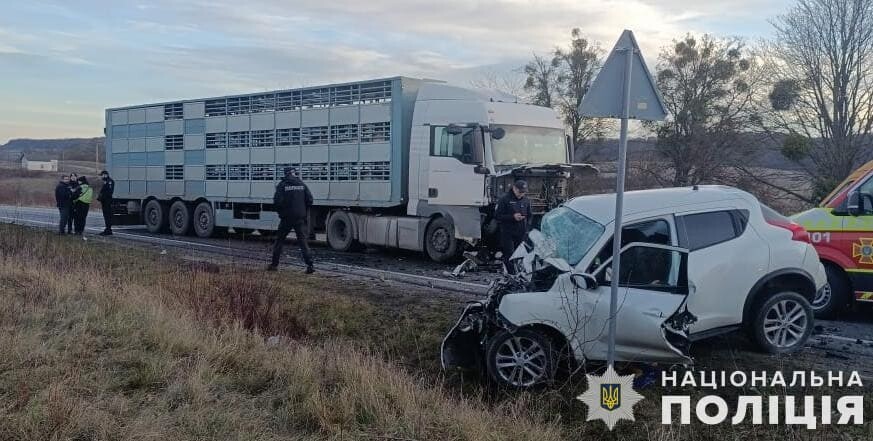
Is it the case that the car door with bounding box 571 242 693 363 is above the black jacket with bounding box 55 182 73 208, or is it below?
below

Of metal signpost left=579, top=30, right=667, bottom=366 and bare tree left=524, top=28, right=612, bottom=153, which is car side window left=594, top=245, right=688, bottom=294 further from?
bare tree left=524, top=28, right=612, bottom=153

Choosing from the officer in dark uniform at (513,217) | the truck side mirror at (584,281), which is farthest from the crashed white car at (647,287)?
the officer in dark uniform at (513,217)

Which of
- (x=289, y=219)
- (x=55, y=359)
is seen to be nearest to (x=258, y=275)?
(x=289, y=219)

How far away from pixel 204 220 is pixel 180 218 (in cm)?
107

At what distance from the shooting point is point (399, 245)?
1491 centimetres

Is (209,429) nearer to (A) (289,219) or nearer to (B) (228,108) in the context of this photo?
(A) (289,219)

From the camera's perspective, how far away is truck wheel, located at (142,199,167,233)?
20812 mm

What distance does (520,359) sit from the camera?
5738 millimetres

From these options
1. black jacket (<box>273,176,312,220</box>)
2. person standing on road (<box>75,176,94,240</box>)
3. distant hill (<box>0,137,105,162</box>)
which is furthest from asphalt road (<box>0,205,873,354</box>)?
distant hill (<box>0,137,105,162</box>)

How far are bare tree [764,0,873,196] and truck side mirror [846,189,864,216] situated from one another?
17.1m

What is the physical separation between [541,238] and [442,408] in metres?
2.39

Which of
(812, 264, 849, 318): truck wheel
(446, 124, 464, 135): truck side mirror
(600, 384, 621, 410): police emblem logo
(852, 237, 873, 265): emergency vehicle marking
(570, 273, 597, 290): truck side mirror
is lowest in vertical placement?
(600, 384, 621, 410): police emblem logo

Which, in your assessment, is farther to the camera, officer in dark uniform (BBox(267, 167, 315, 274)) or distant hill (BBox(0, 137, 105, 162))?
distant hill (BBox(0, 137, 105, 162))

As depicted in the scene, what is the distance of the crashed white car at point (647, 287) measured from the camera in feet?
18.7
